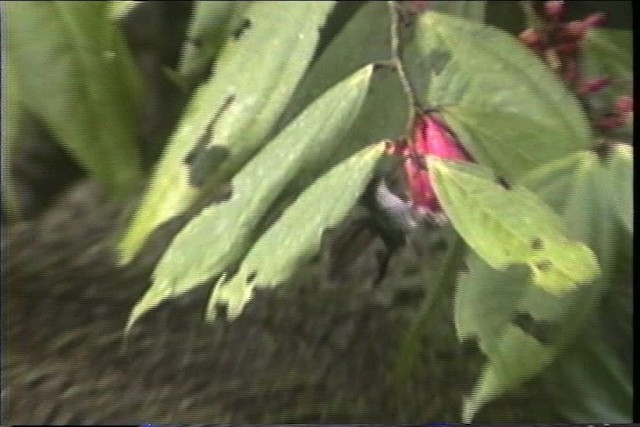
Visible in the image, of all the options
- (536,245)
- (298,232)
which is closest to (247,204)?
(298,232)

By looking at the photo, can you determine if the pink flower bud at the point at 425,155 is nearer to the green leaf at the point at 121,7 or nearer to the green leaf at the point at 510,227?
the green leaf at the point at 510,227

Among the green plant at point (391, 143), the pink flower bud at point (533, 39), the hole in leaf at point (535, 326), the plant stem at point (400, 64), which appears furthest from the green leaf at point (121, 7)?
the hole in leaf at point (535, 326)

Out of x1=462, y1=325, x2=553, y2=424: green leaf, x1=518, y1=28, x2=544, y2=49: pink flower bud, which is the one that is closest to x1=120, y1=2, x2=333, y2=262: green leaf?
x1=518, y1=28, x2=544, y2=49: pink flower bud

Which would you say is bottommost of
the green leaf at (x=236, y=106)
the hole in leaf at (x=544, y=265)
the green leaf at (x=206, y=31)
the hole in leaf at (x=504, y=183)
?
the hole in leaf at (x=544, y=265)

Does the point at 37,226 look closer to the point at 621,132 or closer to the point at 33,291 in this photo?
the point at 33,291

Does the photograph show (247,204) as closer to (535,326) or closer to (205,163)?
(205,163)

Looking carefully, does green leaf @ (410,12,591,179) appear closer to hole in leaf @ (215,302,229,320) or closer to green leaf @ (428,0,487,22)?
green leaf @ (428,0,487,22)
